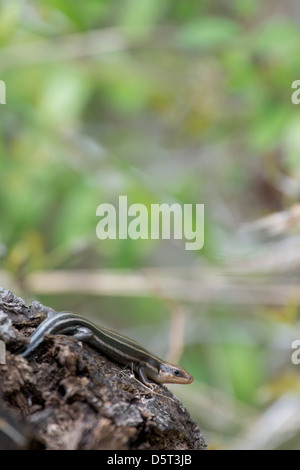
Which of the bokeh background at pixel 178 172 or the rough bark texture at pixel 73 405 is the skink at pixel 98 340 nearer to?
the rough bark texture at pixel 73 405

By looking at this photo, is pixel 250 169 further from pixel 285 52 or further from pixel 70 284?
pixel 70 284

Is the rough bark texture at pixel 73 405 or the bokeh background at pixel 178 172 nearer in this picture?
the rough bark texture at pixel 73 405

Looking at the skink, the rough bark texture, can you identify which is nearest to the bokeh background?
the skink

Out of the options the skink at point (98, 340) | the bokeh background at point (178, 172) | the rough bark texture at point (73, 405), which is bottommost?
the rough bark texture at point (73, 405)

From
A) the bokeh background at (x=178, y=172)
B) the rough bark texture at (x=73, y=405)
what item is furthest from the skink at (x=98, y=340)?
the bokeh background at (x=178, y=172)

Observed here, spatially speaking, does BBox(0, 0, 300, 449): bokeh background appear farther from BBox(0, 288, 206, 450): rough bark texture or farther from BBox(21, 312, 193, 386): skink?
BBox(0, 288, 206, 450): rough bark texture

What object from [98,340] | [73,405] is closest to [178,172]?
[98,340]

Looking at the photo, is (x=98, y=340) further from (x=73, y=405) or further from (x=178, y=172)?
(x=178, y=172)
